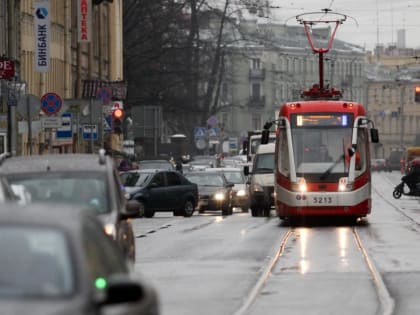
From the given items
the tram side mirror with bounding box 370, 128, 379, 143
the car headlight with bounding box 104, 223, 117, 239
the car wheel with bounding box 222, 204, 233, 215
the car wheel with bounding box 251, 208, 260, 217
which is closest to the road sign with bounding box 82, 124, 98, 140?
the car wheel with bounding box 251, 208, 260, 217

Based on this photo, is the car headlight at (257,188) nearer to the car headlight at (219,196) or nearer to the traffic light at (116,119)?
the car headlight at (219,196)

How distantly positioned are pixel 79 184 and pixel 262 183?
28777 millimetres

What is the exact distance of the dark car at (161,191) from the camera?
1695 inches

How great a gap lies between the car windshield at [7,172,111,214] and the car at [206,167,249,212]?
35203 millimetres

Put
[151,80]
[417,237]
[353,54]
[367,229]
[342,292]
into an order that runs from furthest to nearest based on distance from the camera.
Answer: [353,54] < [151,80] < [367,229] < [417,237] < [342,292]

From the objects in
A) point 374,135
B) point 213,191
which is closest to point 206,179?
point 213,191

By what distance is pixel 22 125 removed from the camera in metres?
34.5

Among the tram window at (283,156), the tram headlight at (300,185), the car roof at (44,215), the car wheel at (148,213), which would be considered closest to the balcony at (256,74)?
the car wheel at (148,213)

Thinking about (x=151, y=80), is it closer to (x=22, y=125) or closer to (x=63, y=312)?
(x=22, y=125)

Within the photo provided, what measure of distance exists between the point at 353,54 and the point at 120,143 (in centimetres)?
8805

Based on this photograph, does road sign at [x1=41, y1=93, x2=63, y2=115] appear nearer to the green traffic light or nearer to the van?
the van

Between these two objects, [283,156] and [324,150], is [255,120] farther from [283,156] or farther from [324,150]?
[324,150]

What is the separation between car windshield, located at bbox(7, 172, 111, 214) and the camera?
1631 centimetres

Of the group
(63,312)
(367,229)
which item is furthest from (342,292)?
(367,229)
